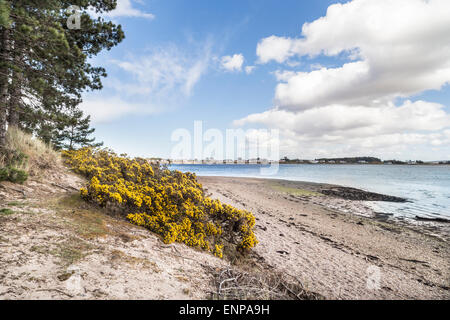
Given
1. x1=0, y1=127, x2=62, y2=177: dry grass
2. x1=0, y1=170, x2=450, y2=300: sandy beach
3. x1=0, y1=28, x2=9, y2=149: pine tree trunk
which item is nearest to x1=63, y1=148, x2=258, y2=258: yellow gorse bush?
x1=0, y1=170, x2=450, y2=300: sandy beach

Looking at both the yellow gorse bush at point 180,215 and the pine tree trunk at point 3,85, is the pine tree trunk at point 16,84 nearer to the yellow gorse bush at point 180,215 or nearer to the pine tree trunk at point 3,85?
the pine tree trunk at point 3,85

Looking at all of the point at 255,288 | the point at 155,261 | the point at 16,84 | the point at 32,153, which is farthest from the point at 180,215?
the point at 16,84

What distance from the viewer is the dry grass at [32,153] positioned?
24.3ft

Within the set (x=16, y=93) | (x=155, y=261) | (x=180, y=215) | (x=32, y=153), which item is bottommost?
(x=155, y=261)

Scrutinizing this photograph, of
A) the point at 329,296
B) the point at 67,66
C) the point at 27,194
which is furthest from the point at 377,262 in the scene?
the point at 67,66

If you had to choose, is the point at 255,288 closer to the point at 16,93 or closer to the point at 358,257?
the point at 358,257

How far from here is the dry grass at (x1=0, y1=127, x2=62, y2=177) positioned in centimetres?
742

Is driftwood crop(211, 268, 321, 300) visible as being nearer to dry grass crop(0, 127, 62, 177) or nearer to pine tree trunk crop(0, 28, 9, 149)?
dry grass crop(0, 127, 62, 177)

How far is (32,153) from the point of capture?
8.41m

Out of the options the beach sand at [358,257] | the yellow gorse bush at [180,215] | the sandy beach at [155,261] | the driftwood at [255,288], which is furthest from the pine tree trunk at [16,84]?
the beach sand at [358,257]

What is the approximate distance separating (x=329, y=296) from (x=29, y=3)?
12594mm

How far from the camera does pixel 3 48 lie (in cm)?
744

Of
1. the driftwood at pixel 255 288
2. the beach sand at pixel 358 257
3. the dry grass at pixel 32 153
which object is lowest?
the beach sand at pixel 358 257
